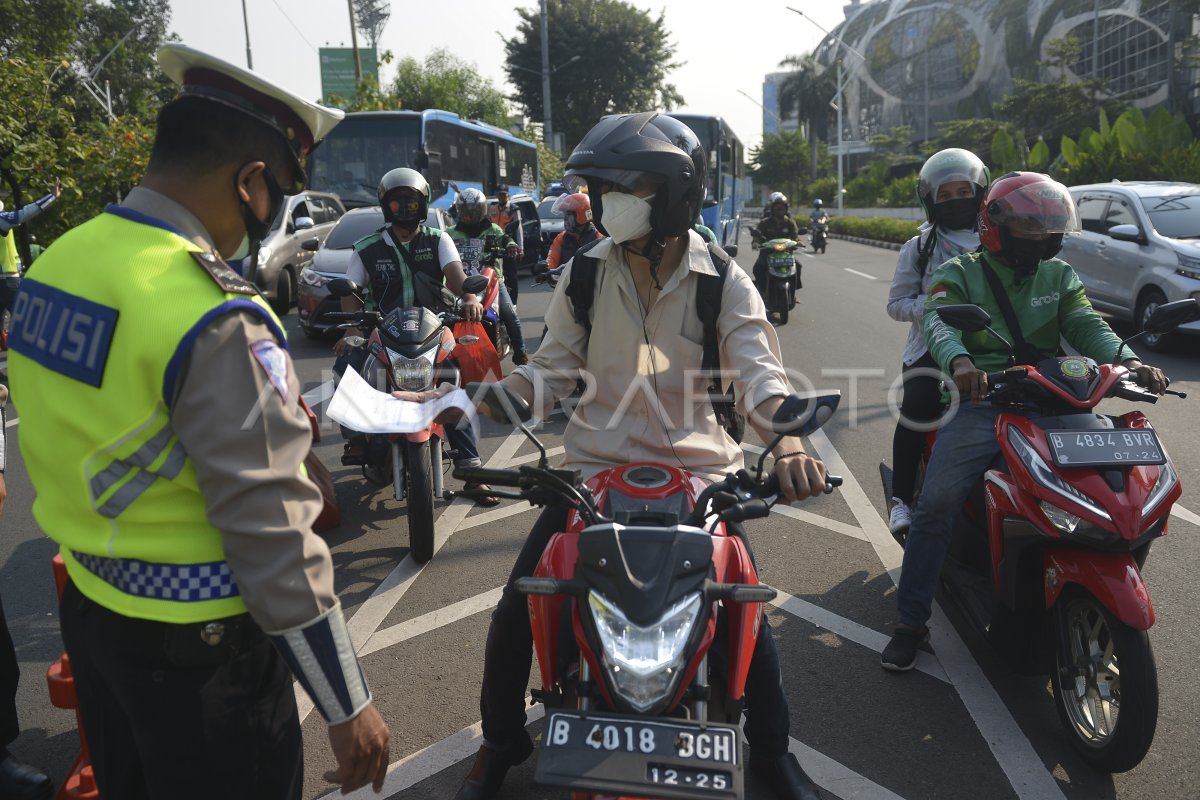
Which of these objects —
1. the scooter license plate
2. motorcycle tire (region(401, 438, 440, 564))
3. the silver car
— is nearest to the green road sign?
the silver car

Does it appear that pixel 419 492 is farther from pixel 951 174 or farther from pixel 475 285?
pixel 951 174

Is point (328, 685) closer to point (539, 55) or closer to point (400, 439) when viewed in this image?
point (400, 439)

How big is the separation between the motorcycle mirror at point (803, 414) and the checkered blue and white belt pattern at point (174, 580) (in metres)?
1.17

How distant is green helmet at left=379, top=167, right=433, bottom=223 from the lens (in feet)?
19.1

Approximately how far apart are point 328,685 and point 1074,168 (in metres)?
26.5

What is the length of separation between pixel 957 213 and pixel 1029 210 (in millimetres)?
1180

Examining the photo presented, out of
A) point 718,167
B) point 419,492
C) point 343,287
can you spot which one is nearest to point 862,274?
point 718,167

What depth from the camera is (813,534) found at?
524 cm

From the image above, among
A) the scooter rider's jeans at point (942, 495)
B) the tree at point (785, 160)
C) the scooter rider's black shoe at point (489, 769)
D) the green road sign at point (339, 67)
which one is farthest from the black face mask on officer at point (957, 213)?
the tree at point (785, 160)

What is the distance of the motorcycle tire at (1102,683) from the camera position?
9.13 ft

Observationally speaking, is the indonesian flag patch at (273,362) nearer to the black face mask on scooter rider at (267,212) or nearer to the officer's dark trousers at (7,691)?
the black face mask on scooter rider at (267,212)

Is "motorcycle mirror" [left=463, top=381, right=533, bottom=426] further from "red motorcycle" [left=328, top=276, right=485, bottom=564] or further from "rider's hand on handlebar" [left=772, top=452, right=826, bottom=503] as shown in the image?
"red motorcycle" [left=328, top=276, right=485, bottom=564]

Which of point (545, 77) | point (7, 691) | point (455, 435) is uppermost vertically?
point (545, 77)

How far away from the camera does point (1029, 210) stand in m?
3.59
